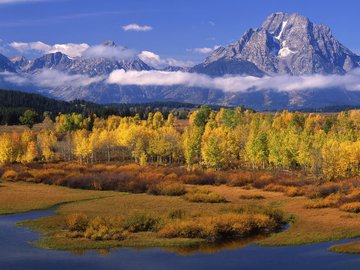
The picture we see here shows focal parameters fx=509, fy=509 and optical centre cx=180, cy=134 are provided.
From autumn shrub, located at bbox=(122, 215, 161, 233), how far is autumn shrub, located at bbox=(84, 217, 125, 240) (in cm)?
87

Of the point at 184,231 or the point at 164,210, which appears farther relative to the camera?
the point at 164,210

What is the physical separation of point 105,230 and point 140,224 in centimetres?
467

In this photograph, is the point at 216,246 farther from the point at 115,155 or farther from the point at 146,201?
the point at 115,155

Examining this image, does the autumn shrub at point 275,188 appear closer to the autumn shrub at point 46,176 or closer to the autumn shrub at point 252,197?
the autumn shrub at point 252,197

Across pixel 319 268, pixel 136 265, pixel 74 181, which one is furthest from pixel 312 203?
pixel 74 181

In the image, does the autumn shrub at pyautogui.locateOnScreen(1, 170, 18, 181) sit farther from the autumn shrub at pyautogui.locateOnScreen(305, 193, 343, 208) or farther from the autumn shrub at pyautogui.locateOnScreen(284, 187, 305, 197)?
the autumn shrub at pyautogui.locateOnScreen(305, 193, 343, 208)

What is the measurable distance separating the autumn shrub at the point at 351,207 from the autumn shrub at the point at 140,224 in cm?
2493

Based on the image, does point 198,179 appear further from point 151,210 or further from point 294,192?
point 151,210

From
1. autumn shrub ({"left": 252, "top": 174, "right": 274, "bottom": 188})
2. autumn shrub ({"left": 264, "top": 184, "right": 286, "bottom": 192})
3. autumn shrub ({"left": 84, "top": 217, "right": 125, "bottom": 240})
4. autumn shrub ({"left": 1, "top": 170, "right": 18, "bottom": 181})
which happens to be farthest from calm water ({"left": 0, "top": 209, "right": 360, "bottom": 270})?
autumn shrub ({"left": 1, "top": 170, "right": 18, "bottom": 181})

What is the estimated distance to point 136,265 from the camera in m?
41.8

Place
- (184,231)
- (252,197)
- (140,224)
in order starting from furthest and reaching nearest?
(252,197) → (140,224) → (184,231)

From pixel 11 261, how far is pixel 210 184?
2569 inches

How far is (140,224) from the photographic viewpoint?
2165 inches

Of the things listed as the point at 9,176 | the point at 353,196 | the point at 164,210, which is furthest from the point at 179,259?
the point at 9,176
